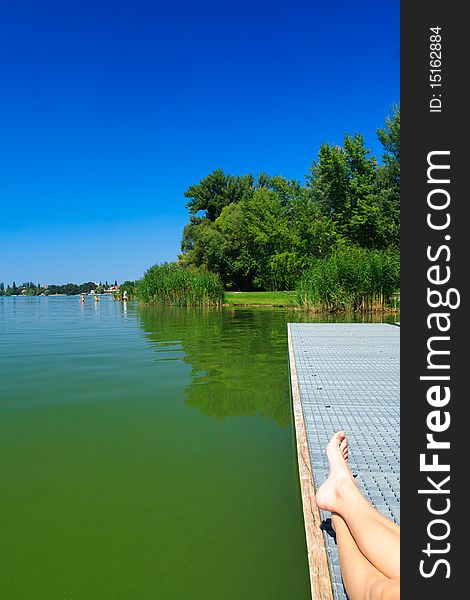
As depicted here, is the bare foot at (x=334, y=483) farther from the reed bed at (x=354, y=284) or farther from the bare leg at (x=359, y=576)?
the reed bed at (x=354, y=284)

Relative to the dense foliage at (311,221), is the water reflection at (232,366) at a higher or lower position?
lower

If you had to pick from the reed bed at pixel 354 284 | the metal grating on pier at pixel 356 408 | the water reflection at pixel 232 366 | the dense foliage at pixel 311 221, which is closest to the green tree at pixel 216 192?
the dense foliage at pixel 311 221

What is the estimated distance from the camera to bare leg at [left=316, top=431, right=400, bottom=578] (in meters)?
1.40

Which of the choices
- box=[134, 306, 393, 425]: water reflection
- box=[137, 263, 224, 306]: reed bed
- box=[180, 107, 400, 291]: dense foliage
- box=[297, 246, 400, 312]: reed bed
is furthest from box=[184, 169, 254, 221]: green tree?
box=[134, 306, 393, 425]: water reflection

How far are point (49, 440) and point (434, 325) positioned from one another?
14.0ft

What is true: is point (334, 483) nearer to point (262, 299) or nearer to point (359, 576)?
point (359, 576)

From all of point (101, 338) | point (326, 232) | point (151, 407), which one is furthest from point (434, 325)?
point (326, 232)

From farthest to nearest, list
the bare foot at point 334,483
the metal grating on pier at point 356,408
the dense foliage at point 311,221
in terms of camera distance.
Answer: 1. the dense foliage at point 311,221
2. the metal grating on pier at point 356,408
3. the bare foot at point 334,483

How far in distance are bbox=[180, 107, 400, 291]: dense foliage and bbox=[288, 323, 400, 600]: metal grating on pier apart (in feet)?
72.3

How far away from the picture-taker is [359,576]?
146cm

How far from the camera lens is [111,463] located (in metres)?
3.96

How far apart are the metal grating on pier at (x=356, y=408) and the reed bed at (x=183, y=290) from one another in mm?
19371

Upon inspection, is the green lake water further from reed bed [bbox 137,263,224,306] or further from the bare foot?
reed bed [bbox 137,263,224,306]

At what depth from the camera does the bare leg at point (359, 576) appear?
4.20 feet
